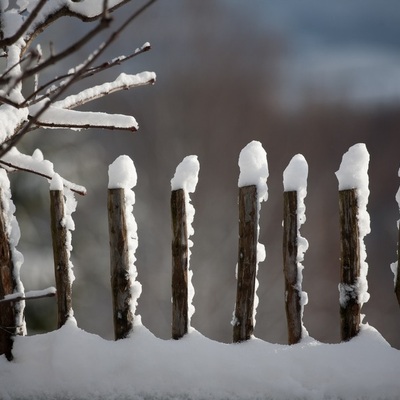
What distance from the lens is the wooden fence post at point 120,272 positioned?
2521 millimetres

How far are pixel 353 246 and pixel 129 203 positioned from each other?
104cm

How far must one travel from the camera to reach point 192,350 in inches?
95.5

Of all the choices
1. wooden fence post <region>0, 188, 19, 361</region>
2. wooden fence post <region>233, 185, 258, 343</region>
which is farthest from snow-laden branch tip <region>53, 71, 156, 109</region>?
wooden fence post <region>233, 185, 258, 343</region>

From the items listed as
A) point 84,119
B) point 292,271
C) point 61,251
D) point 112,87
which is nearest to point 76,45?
point 84,119

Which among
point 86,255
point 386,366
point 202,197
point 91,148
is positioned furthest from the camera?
point 202,197

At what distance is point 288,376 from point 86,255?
5813mm

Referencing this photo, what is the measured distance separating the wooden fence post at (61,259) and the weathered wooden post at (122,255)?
0.24m

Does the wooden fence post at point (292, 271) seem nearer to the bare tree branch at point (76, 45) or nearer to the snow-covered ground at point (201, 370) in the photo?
the snow-covered ground at point (201, 370)

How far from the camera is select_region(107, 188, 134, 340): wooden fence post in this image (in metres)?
2.52

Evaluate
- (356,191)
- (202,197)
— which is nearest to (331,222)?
(202,197)

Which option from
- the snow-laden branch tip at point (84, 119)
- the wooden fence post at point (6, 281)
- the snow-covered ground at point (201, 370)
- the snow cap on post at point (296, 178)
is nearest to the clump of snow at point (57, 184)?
the wooden fence post at point (6, 281)

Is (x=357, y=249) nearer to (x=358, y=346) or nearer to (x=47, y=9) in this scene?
(x=358, y=346)

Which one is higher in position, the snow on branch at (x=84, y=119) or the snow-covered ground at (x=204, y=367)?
the snow on branch at (x=84, y=119)

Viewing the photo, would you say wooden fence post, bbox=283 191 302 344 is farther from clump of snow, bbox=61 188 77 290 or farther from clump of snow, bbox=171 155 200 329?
clump of snow, bbox=61 188 77 290
